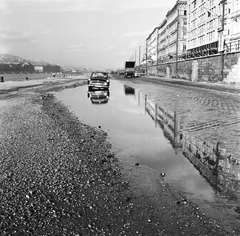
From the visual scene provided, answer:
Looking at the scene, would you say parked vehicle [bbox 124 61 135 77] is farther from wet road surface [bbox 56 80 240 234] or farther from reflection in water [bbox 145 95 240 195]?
reflection in water [bbox 145 95 240 195]

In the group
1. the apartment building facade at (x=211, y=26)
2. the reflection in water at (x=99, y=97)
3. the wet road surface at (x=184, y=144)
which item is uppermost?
the apartment building facade at (x=211, y=26)

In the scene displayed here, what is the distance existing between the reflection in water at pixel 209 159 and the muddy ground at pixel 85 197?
0.85 meters

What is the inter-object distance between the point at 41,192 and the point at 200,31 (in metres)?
75.9

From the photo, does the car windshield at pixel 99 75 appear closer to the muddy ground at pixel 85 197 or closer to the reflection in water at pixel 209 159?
the reflection in water at pixel 209 159

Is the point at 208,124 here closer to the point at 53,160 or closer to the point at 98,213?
the point at 53,160

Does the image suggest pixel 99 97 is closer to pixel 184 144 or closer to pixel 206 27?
pixel 184 144

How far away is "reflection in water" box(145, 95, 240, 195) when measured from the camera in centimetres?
478

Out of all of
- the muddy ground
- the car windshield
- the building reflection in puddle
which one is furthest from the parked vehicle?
the muddy ground

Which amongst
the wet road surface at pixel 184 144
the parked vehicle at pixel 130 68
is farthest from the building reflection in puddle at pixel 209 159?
the parked vehicle at pixel 130 68

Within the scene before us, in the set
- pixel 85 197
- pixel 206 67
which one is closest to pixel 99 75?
pixel 206 67

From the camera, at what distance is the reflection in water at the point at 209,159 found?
4.78 metres

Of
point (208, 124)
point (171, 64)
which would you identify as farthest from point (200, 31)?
point (208, 124)

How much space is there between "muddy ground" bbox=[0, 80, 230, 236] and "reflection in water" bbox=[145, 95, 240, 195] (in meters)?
0.85

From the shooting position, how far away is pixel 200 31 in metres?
73.8
